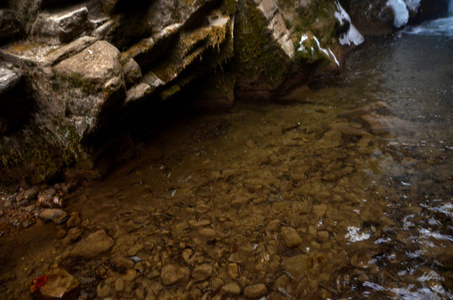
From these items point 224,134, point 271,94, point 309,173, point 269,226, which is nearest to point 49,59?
point 224,134

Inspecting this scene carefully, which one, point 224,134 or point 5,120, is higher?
point 5,120

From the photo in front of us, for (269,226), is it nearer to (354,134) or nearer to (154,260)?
(154,260)

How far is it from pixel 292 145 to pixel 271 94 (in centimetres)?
229

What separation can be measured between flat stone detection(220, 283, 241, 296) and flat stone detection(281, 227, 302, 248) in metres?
0.76

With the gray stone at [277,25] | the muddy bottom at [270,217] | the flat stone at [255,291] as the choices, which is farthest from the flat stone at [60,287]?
the gray stone at [277,25]

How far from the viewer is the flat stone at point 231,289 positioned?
103 inches

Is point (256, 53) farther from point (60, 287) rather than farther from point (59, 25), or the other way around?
point (60, 287)

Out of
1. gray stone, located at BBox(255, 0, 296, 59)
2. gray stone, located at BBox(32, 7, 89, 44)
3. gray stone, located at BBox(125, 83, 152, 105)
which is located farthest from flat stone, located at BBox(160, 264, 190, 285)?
gray stone, located at BBox(255, 0, 296, 59)

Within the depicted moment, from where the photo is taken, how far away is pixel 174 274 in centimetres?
282

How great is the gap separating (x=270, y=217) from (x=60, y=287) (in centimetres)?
241

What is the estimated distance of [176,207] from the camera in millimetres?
3676

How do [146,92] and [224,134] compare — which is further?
[224,134]

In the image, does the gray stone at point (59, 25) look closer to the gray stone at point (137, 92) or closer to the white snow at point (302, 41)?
the gray stone at point (137, 92)

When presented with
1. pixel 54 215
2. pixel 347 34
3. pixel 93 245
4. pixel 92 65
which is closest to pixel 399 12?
pixel 347 34
